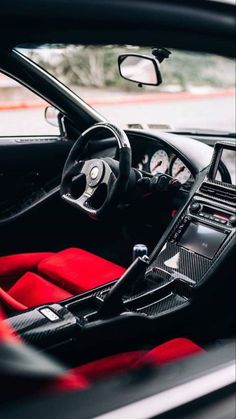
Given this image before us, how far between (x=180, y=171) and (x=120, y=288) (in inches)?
43.5

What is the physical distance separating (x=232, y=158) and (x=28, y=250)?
1.28 meters

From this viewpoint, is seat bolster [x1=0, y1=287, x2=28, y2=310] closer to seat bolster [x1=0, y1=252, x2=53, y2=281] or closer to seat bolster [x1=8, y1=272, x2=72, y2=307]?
seat bolster [x1=8, y1=272, x2=72, y2=307]

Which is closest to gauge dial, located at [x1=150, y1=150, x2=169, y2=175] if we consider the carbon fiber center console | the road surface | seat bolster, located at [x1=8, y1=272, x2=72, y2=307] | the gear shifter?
the carbon fiber center console

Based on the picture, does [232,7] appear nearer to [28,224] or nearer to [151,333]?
[151,333]

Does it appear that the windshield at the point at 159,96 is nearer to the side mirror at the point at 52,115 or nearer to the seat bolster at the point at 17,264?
the side mirror at the point at 52,115

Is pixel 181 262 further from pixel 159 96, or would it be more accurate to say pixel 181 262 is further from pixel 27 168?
pixel 159 96

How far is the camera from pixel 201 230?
258cm

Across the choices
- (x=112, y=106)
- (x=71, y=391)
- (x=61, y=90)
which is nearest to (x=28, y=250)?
(x=61, y=90)

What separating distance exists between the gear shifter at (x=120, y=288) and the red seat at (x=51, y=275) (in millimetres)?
352

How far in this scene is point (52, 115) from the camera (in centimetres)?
331

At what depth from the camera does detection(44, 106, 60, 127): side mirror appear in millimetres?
3233

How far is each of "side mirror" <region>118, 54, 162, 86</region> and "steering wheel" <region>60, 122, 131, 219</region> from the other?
11.7 inches

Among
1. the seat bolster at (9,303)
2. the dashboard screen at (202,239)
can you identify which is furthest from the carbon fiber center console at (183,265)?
the seat bolster at (9,303)

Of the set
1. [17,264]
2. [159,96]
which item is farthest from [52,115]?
[159,96]
